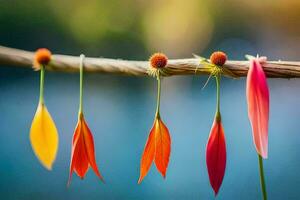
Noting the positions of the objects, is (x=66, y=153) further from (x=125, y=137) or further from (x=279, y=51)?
(x=279, y=51)

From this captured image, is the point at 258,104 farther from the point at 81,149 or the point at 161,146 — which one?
the point at 81,149

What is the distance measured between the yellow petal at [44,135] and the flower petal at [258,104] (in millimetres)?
396

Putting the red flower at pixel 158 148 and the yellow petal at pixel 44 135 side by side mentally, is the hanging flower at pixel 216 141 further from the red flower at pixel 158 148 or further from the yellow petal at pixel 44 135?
the yellow petal at pixel 44 135

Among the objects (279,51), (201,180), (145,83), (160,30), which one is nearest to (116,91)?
(145,83)

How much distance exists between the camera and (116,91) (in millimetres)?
1034

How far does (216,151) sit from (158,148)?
117mm

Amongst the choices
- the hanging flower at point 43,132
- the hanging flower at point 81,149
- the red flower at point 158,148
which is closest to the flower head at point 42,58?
the hanging flower at point 43,132

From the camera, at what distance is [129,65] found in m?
0.89

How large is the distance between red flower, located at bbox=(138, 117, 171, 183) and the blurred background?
14 centimetres

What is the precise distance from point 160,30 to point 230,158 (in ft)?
1.14

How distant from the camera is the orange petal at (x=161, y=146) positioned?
34.8 inches

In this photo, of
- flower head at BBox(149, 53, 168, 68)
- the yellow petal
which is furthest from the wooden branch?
the yellow petal

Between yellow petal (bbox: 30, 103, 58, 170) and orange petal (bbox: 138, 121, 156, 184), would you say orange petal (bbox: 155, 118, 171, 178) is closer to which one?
orange petal (bbox: 138, 121, 156, 184)

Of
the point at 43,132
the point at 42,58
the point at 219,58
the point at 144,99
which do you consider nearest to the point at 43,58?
the point at 42,58
